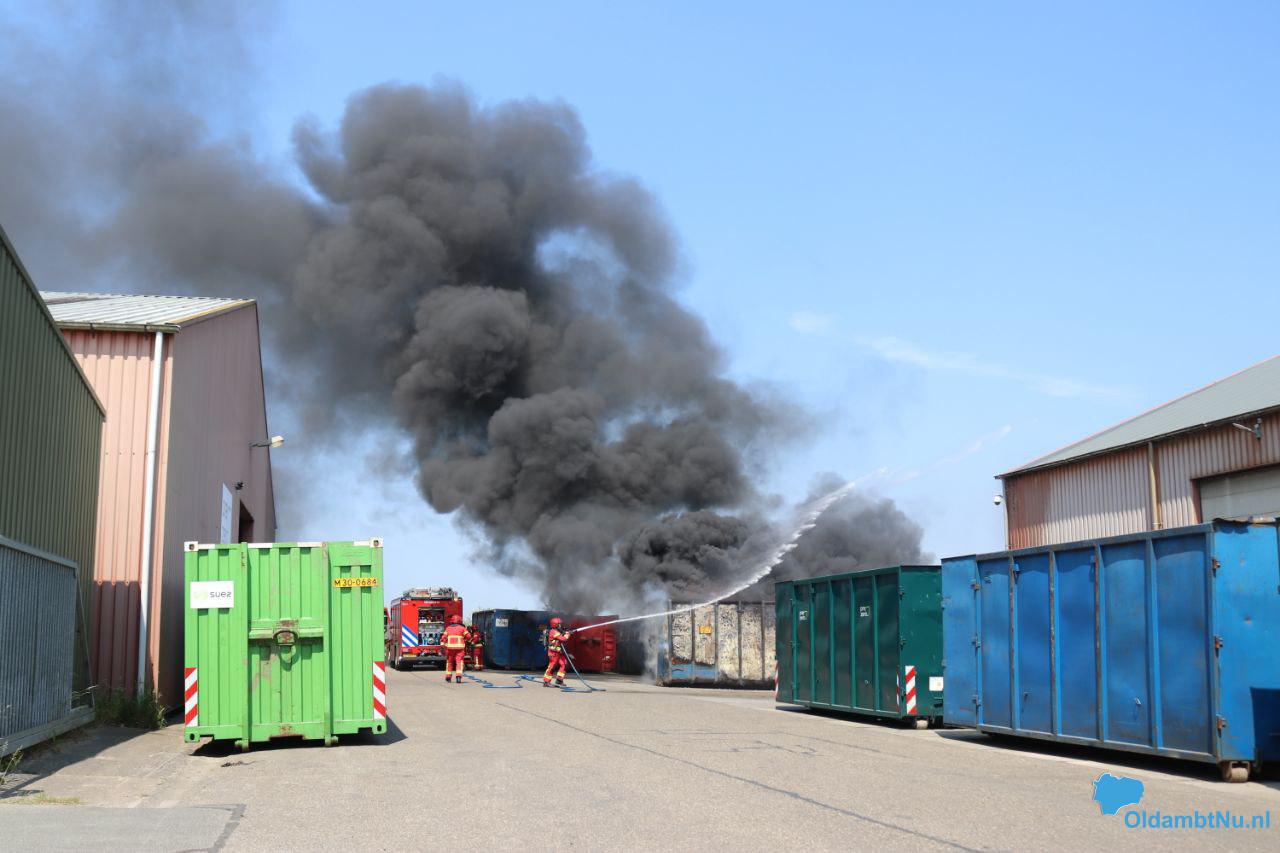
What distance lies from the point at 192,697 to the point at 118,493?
5.61m

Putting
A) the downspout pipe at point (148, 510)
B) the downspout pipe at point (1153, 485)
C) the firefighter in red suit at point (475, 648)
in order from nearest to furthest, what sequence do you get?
the downspout pipe at point (148, 510) < the downspout pipe at point (1153, 485) < the firefighter in red suit at point (475, 648)

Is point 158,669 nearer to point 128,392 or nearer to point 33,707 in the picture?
point 128,392

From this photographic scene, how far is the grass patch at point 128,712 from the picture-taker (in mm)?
15617

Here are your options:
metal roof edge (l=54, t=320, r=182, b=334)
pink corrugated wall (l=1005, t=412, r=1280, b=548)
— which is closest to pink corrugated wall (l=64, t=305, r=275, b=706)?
metal roof edge (l=54, t=320, r=182, b=334)

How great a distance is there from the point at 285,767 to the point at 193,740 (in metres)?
2.19

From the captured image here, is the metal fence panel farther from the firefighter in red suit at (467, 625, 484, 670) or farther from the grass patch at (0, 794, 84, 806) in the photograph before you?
the firefighter in red suit at (467, 625, 484, 670)

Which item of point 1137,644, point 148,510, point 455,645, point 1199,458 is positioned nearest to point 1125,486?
point 1199,458

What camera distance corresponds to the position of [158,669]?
17.4 meters

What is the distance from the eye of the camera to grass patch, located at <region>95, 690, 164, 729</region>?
15.6 meters

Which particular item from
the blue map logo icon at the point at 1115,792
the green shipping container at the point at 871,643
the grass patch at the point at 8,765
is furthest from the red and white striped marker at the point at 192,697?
the green shipping container at the point at 871,643

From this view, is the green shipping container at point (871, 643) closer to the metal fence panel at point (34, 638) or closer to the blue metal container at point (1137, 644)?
the blue metal container at point (1137, 644)

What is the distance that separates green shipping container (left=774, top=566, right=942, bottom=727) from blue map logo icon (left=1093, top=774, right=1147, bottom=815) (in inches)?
242

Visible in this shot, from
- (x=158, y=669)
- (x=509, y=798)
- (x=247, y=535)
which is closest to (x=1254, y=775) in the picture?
(x=509, y=798)

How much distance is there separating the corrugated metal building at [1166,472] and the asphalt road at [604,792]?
6.67 meters
